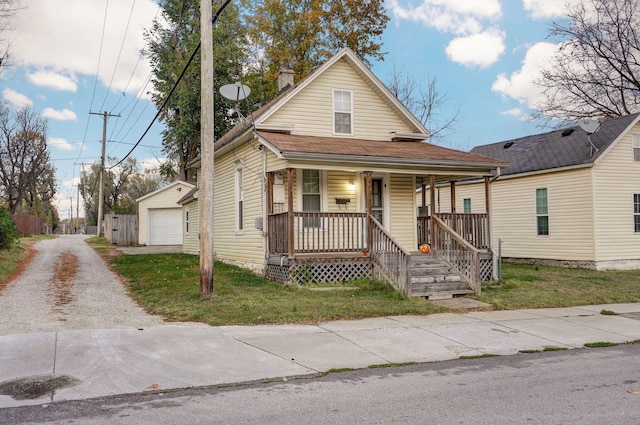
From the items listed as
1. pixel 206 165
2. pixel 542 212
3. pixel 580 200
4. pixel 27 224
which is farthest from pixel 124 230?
pixel 580 200

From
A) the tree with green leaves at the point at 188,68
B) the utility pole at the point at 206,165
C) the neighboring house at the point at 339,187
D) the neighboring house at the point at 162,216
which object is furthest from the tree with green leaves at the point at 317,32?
the utility pole at the point at 206,165

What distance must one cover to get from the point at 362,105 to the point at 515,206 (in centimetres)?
955

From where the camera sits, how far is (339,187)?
1541cm

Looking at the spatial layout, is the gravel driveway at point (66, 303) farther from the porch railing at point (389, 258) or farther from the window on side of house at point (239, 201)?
the porch railing at point (389, 258)

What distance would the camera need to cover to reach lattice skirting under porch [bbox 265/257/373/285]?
519 inches

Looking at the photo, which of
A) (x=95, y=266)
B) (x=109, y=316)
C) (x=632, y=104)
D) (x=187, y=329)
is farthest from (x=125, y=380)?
(x=632, y=104)

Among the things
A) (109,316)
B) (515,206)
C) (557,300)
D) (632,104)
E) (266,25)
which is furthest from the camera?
(266,25)

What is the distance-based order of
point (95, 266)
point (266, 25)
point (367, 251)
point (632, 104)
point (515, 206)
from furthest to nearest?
point (266, 25) → point (632, 104) → point (515, 206) → point (95, 266) → point (367, 251)

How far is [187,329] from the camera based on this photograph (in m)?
8.49

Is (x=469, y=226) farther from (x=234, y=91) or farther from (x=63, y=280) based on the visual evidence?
(x=63, y=280)

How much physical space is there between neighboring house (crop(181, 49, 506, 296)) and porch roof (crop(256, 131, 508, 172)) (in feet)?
0.11

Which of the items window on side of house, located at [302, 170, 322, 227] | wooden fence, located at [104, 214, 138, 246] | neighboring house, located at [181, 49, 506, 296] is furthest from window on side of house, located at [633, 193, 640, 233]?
wooden fence, located at [104, 214, 138, 246]

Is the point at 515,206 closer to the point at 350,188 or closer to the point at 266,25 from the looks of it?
the point at 350,188

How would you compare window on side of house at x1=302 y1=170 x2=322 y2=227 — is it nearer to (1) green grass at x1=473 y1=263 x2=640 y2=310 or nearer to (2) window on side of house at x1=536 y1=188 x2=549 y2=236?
(1) green grass at x1=473 y1=263 x2=640 y2=310
